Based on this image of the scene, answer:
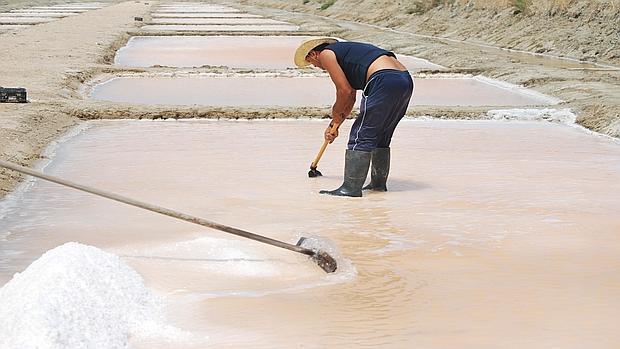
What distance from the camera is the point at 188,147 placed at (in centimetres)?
743

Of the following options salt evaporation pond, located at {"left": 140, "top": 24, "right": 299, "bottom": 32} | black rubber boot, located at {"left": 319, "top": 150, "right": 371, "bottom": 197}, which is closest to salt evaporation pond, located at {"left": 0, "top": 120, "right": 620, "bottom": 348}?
black rubber boot, located at {"left": 319, "top": 150, "right": 371, "bottom": 197}

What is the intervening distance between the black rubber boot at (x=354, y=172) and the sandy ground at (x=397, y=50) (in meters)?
1.92

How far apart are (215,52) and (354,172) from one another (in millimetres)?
12149

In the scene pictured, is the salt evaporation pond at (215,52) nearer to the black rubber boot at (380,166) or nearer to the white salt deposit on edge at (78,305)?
the black rubber boot at (380,166)

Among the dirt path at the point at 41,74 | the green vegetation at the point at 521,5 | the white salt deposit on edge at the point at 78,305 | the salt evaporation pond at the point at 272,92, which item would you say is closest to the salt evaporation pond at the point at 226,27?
the dirt path at the point at 41,74

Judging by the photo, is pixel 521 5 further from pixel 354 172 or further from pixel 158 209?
pixel 158 209

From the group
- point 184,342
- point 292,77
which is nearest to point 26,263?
point 184,342

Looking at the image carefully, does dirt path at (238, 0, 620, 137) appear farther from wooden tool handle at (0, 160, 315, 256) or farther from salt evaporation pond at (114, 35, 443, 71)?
wooden tool handle at (0, 160, 315, 256)

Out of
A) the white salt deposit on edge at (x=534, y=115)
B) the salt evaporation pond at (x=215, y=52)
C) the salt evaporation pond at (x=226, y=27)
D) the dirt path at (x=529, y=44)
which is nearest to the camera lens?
the white salt deposit on edge at (x=534, y=115)

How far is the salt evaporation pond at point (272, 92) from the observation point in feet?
34.4

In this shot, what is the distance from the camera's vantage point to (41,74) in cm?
1165

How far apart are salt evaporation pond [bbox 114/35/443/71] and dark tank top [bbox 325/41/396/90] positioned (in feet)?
28.4

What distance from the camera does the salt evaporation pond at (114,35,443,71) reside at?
15.1m

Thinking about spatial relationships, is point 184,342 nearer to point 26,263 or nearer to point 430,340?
point 430,340
